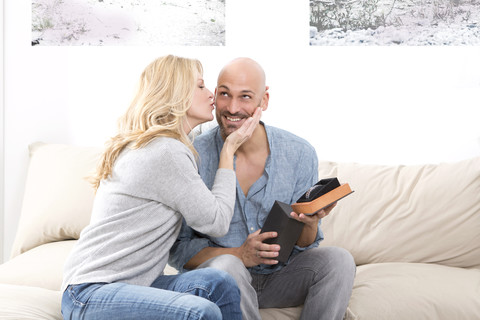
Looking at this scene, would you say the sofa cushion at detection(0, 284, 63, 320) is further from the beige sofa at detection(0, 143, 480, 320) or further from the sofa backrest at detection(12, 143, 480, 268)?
the sofa backrest at detection(12, 143, 480, 268)

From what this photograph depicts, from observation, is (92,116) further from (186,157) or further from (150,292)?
(150,292)

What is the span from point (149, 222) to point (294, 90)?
4.69 ft

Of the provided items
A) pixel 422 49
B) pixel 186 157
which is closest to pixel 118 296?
pixel 186 157

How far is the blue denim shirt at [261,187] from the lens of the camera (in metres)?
1.90

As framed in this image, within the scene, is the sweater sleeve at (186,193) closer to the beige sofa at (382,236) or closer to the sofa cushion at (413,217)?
the beige sofa at (382,236)

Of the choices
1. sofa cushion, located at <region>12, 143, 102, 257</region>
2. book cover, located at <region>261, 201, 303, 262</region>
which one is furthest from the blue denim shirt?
sofa cushion, located at <region>12, 143, 102, 257</region>

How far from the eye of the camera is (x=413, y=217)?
85.4 inches

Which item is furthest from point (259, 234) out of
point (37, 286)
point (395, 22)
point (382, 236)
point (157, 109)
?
point (395, 22)

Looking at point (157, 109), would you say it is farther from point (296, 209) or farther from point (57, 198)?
point (57, 198)

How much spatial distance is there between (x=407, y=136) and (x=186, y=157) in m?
1.46

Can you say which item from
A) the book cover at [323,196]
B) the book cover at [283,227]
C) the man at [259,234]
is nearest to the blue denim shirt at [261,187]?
the man at [259,234]

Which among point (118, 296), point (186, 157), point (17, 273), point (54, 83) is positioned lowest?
point (17, 273)

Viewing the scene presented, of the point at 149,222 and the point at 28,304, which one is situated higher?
the point at 149,222

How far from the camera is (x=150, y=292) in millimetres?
1415
